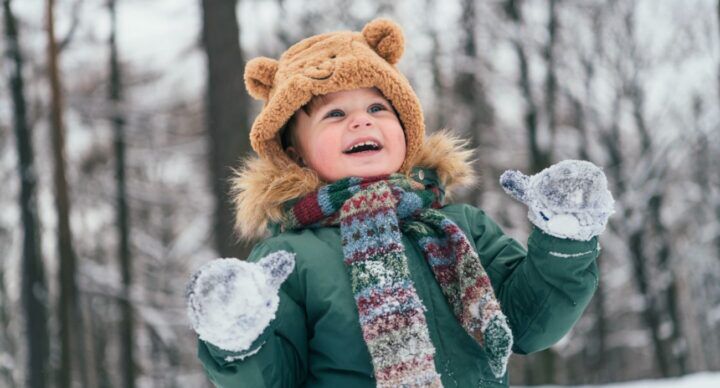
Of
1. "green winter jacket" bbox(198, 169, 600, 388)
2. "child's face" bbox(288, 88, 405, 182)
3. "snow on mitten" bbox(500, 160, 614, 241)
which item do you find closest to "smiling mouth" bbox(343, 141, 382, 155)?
"child's face" bbox(288, 88, 405, 182)

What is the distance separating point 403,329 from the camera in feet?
6.27

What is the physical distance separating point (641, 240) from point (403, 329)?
1390cm

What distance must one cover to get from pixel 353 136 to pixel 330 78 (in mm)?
182

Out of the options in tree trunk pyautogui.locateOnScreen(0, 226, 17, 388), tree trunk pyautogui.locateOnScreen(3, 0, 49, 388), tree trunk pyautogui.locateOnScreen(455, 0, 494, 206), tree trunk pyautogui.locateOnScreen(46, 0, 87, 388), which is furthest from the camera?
tree trunk pyautogui.locateOnScreen(0, 226, 17, 388)

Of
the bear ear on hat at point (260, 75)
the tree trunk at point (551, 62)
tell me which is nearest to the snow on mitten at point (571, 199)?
the bear ear on hat at point (260, 75)

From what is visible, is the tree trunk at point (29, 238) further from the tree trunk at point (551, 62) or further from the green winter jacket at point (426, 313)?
the green winter jacket at point (426, 313)

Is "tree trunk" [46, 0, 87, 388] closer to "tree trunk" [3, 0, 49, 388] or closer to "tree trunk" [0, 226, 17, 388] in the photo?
"tree trunk" [3, 0, 49, 388]

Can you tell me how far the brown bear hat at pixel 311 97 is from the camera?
227 cm

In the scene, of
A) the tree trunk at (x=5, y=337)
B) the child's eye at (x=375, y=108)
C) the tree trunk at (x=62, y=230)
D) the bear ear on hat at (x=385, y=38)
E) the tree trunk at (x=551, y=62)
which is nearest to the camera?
the child's eye at (x=375, y=108)

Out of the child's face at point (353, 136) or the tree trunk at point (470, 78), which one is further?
the tree trunk at point (470, 78)

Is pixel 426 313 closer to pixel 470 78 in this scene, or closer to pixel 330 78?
pixel 330 78

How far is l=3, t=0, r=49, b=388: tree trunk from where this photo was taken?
1105cm

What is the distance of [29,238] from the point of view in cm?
1127

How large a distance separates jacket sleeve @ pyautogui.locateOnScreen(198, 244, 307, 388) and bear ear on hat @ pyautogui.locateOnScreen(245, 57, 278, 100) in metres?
0.60
